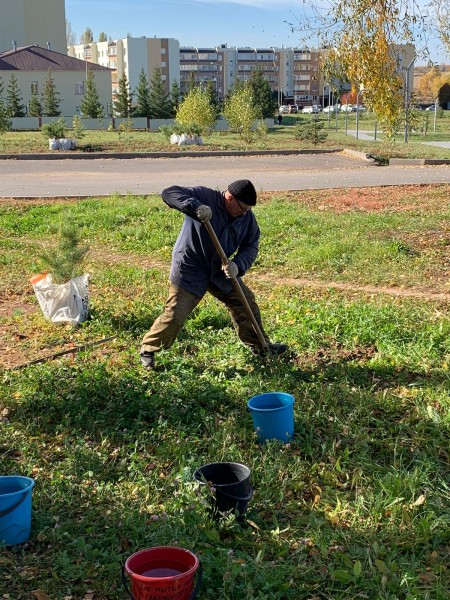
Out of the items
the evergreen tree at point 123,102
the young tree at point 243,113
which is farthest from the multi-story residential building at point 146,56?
the young tree at point 243,113

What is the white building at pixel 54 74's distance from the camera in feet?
186

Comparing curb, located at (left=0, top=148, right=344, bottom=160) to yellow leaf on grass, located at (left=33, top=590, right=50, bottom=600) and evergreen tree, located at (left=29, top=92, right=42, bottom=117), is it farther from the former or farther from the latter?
yellow leaf on grass, located at (left=33, top=590, right=50, bottom=600)

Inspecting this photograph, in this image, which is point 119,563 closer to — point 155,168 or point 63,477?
Answer: point 63,477

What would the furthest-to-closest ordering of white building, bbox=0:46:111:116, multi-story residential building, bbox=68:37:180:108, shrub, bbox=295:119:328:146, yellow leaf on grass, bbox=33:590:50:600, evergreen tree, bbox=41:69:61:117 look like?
multi-story residential building, bbox=68:37:180:108 < white building, bbox=0:46:111:116 < evergreen tree, bbox=41:69:61:117 < shrub, bbox=295:119:328:146 < yellow leaf on grass, bbox=33:590:50:600

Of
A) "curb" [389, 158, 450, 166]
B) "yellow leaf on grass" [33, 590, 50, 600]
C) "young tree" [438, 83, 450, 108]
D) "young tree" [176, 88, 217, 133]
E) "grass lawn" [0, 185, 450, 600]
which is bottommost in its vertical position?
"yellow leaf on grass" [33, 590, 50, 600]

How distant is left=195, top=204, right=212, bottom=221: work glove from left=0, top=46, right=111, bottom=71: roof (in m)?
55.4

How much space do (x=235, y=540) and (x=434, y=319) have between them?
3878mm

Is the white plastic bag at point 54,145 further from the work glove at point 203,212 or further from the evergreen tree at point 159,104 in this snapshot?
the work glove at point 203,212

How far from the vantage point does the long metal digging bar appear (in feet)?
17.2

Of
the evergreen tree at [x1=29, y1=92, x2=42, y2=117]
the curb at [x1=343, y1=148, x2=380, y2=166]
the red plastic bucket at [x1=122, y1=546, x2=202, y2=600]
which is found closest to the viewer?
the red plastic bucket at [x1=122, y1=546, x2=202, y2=600]

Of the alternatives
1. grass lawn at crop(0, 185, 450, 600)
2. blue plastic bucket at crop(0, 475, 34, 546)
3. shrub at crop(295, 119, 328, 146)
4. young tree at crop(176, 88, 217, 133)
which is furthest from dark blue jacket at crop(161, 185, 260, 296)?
young tree at crop(176, 88, 217, 133)

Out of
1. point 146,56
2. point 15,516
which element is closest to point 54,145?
point 15,516

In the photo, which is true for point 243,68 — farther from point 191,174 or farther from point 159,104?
point 191,174

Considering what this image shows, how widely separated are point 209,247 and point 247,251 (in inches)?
12.7
